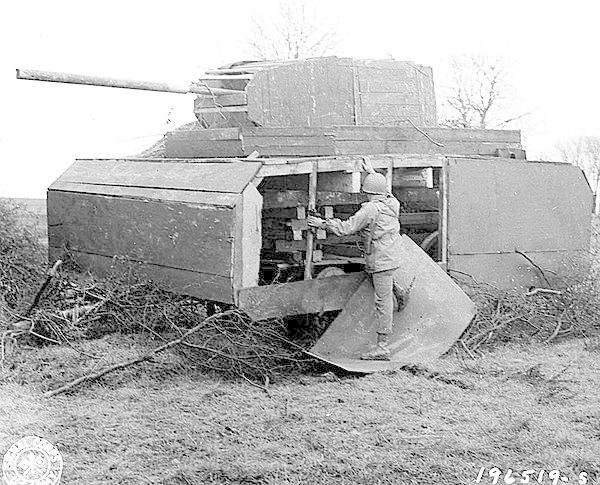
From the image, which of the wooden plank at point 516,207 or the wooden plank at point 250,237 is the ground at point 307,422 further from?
the wooden plank at point 516,207

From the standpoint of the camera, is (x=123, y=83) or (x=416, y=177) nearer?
(x=123, y=83)

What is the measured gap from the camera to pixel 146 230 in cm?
871

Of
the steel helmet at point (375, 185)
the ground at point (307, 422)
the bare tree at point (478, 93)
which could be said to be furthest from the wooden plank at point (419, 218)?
the bare tree at point (478, 93)

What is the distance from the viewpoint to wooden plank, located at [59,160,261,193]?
26.5 ft

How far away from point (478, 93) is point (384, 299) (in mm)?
21195

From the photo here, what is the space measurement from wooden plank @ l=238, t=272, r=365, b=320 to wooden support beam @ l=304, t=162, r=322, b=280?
12 cm

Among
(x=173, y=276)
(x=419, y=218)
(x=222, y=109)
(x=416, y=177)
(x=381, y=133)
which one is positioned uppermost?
(x=222, y=109)

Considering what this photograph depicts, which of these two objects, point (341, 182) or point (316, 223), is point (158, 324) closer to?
point (316, 223)

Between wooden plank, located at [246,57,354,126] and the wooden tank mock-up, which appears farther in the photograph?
wooden plank, located at [246,57,354,126]

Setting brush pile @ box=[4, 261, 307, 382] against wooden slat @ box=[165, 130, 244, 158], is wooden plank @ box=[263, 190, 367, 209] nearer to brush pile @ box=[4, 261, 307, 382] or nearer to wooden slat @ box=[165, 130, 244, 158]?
wooden slat @ box=[165, 130, 244, 158]

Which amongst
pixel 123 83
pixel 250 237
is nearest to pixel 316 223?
pixel 250 237

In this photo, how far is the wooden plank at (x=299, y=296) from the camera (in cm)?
802

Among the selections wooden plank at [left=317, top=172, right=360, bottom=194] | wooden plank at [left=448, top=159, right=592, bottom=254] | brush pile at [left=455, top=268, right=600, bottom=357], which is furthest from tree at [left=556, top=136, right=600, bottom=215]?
wooden plank at [left=317, top=172, right=360, bottom=194]

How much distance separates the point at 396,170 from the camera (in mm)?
9734
